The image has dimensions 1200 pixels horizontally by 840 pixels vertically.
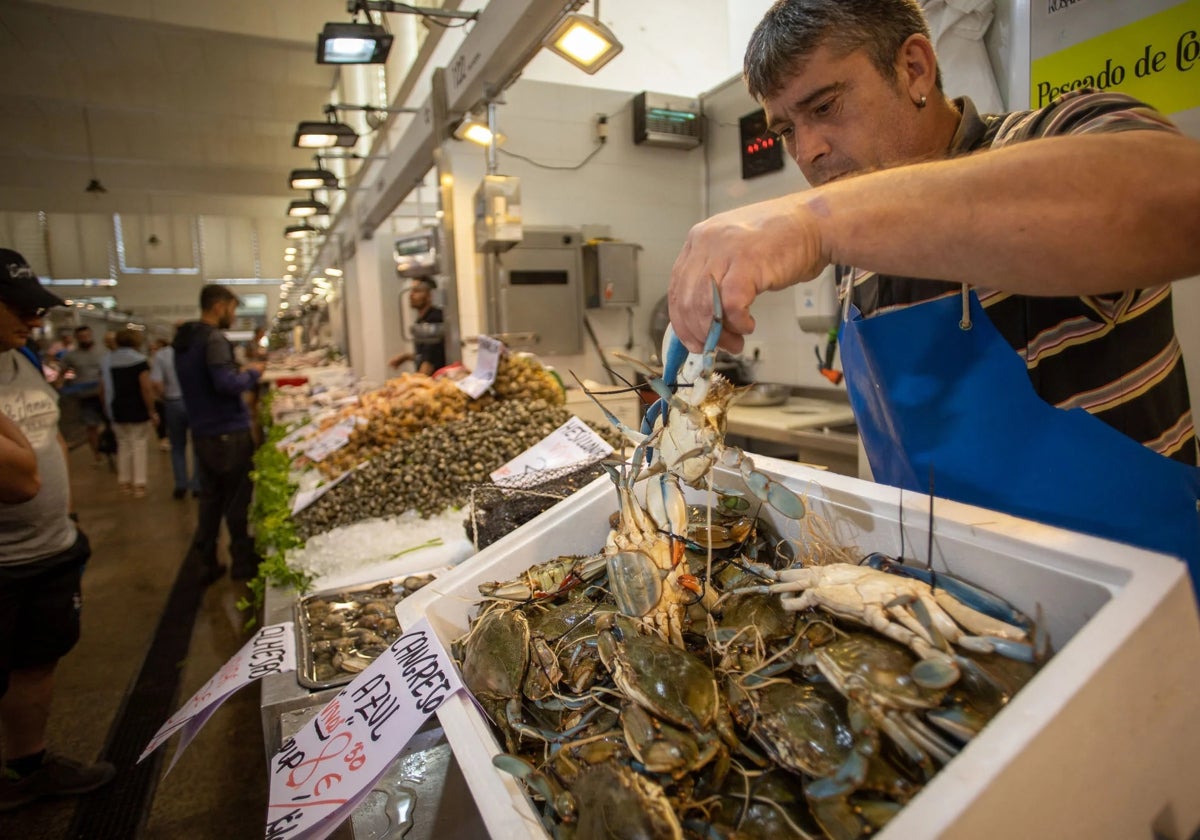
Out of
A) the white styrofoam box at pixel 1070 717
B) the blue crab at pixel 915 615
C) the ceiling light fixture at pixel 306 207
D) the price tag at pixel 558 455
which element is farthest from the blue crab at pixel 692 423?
the ceiling light fixture at pixel 306 207

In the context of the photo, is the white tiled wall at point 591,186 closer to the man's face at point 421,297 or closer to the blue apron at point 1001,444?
the man's face at point 421,297

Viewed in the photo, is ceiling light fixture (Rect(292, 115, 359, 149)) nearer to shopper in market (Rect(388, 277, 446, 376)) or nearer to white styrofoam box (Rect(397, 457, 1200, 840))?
shopper in market (Rect(388, 277, 446, 376))

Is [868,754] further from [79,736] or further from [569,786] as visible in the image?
[79,736]

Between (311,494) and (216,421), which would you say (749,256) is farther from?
(216,421)

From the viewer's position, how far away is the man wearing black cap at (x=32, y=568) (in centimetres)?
243

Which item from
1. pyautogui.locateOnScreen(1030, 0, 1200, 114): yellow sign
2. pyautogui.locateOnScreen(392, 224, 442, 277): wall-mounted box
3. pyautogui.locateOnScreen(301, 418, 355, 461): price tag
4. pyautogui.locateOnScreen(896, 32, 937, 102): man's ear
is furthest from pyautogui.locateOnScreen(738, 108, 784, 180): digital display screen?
pyautogui.locateOnScreen(896, 32, 937, 102): man's ear

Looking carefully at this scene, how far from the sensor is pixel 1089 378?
1.11m

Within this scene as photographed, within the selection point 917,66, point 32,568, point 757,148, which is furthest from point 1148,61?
point 757,148

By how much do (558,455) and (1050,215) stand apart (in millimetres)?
1747

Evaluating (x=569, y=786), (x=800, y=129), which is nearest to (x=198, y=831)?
(x=569, y=786)

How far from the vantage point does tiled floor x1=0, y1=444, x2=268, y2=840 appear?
2.66 meters

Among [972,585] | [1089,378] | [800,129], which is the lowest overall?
[972,585]

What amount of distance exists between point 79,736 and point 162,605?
1727mm

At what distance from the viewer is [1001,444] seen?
1.15 meters
